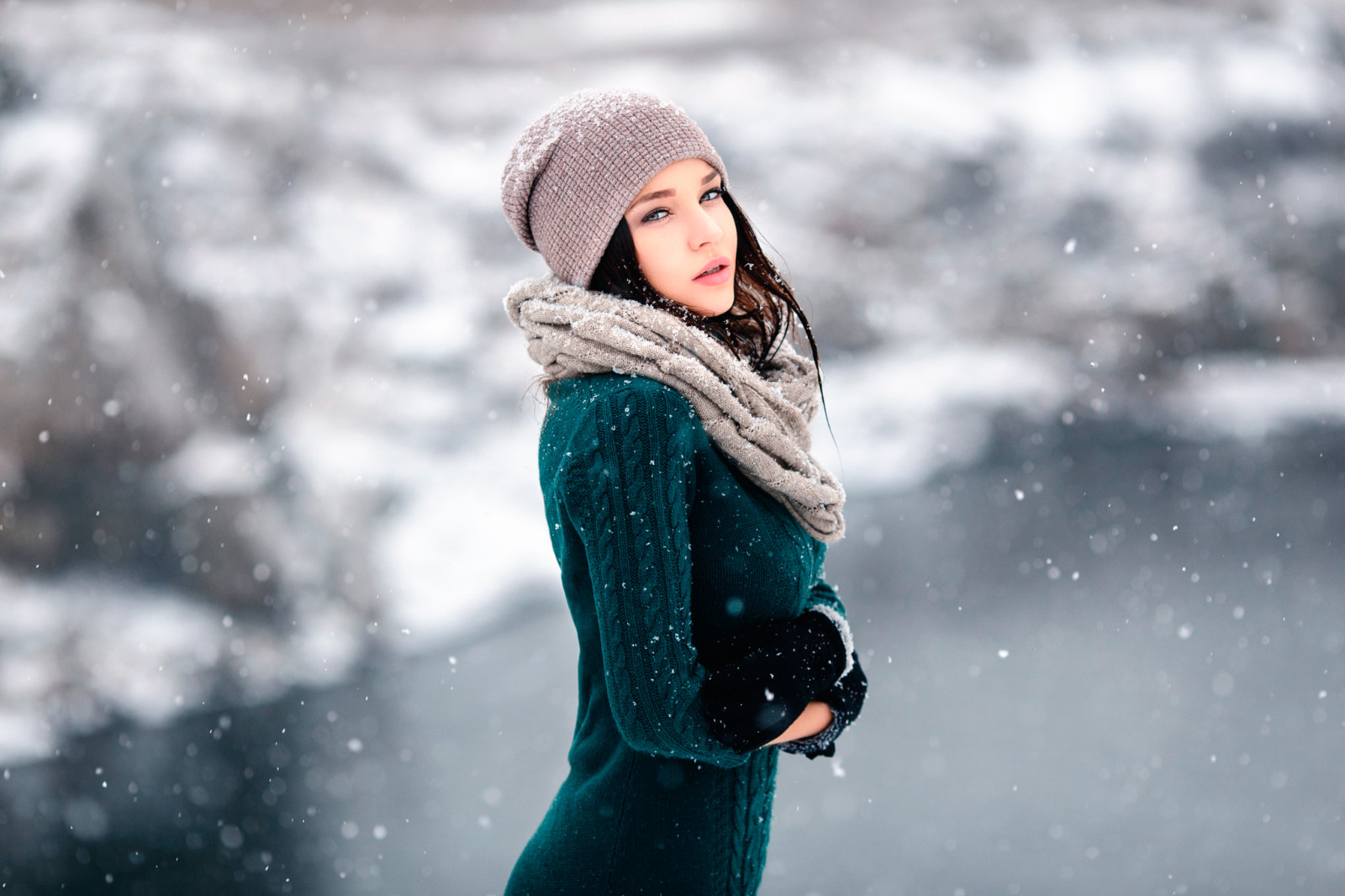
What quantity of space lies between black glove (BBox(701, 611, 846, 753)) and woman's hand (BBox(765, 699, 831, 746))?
3 cm

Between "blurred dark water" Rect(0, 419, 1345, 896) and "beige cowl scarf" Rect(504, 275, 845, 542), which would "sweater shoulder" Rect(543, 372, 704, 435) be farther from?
"blurred dark water" Rect(0, 419, 1345, 896)

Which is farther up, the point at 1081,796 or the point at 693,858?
the point at 693,858

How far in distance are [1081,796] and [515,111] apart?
3.34 metres

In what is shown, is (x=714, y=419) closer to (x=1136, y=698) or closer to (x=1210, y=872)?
(x=1210, y=872)

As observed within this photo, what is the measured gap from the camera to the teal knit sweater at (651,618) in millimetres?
796

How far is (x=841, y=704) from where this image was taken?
36.9 inches

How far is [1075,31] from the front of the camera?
453 cm

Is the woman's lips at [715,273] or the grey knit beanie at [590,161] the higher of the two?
the grey knit beanie at [590,161]

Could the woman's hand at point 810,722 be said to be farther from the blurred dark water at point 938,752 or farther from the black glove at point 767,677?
the blurred dark water at point 938,752

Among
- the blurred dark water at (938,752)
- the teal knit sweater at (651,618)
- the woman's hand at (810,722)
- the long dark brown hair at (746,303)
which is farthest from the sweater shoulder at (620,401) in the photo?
the blurred dark water at (938,752)

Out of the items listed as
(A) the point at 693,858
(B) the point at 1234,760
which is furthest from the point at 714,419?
(B) the point at 1234,760

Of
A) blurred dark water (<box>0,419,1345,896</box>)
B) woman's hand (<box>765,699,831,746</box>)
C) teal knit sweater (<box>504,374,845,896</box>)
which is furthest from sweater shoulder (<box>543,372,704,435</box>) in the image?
blurred dark water (<box>0,419,1345,896</box>)

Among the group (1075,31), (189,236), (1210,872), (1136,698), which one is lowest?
(1136,698)

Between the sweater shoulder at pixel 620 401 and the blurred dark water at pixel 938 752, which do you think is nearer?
the sweater shoulder at pixel 620 401
